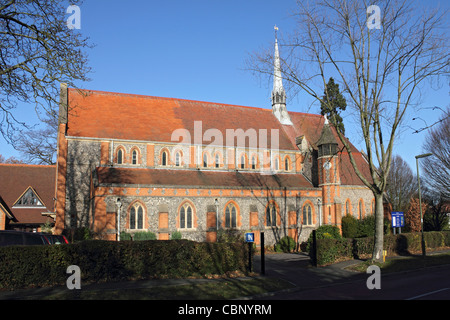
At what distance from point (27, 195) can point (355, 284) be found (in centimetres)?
2744

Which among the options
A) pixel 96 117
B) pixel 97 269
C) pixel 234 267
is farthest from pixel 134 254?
pixel 96 117

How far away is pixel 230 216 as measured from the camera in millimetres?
31016

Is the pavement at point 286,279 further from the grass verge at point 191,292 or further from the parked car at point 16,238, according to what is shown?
the parked car at point 16,238

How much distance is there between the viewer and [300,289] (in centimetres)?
1511

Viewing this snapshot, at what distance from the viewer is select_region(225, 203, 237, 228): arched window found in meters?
30.9

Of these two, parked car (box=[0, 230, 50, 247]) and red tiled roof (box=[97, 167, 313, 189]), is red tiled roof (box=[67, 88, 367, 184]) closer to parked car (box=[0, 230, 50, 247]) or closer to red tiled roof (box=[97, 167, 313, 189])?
red tiled roof (box=[97, 167, 313, 189])

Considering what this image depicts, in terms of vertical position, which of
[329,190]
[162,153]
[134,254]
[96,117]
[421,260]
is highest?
[96,117]

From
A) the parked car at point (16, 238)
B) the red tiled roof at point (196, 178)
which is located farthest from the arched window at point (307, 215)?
the parked car at point (16, 238)

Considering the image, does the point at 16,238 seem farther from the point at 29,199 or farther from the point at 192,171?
the point at 192,171

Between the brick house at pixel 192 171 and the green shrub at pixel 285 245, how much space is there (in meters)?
1.51

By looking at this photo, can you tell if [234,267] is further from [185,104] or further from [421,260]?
[185,104]

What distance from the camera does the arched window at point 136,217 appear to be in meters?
27.8

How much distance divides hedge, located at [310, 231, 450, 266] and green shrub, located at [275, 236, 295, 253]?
7.73m
